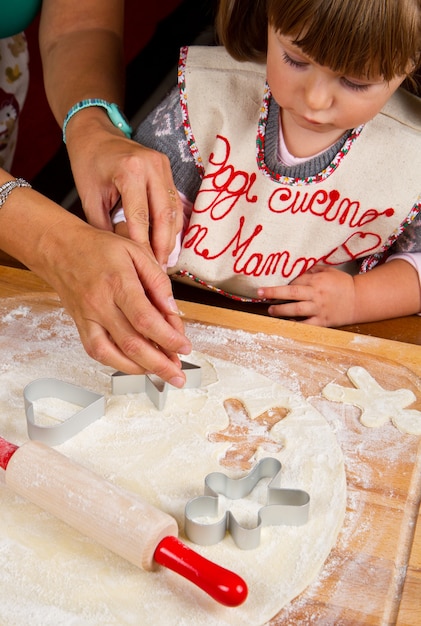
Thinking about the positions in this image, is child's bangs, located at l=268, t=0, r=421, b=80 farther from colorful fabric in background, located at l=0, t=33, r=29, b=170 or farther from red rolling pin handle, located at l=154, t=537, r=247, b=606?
colorful fabric in background, located at l=0, t=33, r=29, b=170

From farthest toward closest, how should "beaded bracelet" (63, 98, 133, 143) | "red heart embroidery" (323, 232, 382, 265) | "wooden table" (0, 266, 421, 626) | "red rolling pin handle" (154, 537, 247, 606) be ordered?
"red heart embroidery" (323, 232, 382, 265) → "beaded bracelet" (63, 98, 133, 143) → "wooden table" (0, 266, 421, 626) → "red rolling pin handle" (154, 537, 247, 606)

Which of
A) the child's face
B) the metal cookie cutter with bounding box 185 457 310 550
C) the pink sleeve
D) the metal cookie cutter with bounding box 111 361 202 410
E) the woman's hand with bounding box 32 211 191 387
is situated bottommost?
the metal cookie cutter with bounding box 111 361 202 410

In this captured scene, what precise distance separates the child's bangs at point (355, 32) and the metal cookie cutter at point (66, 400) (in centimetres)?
52

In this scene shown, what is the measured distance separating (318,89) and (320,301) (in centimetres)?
41

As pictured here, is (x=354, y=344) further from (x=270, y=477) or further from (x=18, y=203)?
(x=18, y=203)

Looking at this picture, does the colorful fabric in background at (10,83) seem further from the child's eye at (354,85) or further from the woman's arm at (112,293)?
the child's eye at (354,85)

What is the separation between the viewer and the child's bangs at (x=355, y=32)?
0.94 m

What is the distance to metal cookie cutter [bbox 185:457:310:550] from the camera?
0.82m

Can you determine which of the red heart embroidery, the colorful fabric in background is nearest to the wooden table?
the red heart embroidery

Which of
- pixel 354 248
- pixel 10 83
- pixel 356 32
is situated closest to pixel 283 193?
pixel 354 248

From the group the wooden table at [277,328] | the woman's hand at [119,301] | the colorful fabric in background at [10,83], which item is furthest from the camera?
the colorful fabric in background at [10,83]

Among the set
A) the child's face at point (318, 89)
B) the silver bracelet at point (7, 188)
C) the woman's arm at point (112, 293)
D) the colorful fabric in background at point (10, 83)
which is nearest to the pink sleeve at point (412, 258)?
the child's face at point (318, 89)

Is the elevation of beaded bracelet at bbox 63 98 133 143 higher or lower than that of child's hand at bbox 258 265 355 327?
higher

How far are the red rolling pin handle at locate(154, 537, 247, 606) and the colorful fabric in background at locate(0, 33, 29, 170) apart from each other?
1282 millimetres
